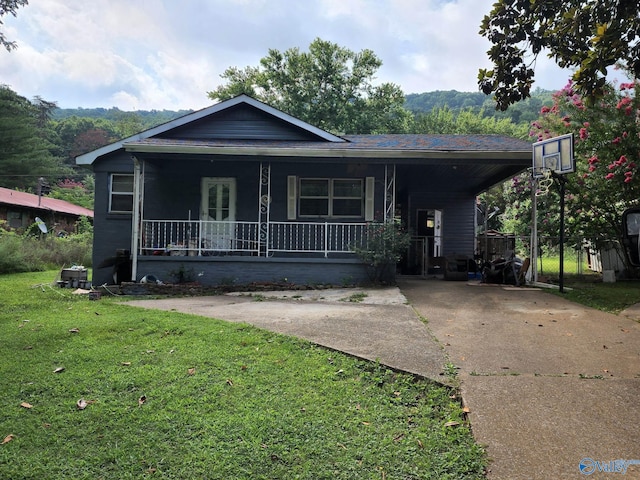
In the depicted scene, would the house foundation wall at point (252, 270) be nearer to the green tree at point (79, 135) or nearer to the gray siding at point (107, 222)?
the gray siding at point (107, 222)

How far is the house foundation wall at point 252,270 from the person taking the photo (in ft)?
32.6

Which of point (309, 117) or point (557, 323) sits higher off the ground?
point (309, 117)

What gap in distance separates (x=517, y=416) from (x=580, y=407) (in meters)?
0.55

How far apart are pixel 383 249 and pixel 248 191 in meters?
4.29

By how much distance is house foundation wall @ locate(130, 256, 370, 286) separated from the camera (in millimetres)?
9930

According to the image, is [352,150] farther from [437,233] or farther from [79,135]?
[79,135]

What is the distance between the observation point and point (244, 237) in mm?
11453

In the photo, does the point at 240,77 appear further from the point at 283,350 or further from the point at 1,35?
the point at 283,350

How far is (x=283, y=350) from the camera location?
4484 millimetres

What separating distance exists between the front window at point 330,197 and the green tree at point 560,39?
5.99 m

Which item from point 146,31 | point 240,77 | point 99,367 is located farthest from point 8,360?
point 240,77

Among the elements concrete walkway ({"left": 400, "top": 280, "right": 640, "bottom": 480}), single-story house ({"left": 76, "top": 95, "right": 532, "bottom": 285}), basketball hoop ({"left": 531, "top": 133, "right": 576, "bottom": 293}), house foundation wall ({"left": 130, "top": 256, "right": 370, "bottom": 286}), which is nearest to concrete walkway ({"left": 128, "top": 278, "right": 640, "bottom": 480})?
concrete walkway ({"left": 400, "top": 280, "right": 640, "bottom": 480})

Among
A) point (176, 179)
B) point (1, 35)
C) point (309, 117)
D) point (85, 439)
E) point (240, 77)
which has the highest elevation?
point (240, 77)

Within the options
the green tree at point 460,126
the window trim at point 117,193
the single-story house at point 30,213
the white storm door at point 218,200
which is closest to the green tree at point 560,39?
the white storm door at point 218,200
